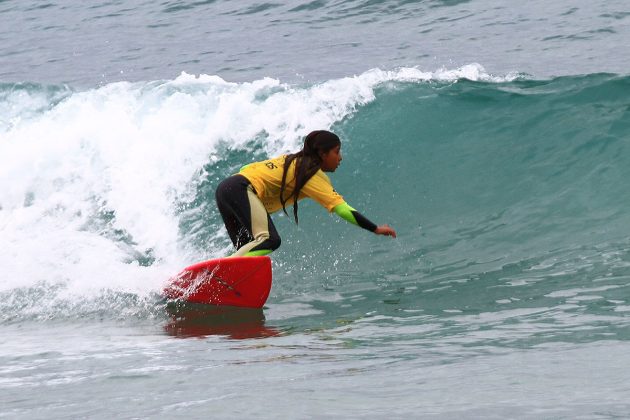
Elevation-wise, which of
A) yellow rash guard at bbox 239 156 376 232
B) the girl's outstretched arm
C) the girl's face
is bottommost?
the girl's outstretched arm

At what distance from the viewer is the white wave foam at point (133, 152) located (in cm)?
927

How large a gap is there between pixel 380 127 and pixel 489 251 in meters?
2.97

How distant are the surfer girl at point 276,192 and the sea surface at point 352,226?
0.57 meters

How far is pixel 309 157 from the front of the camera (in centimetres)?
679

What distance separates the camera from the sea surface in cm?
427

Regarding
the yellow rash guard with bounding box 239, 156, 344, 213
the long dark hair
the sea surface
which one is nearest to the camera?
the sea surface

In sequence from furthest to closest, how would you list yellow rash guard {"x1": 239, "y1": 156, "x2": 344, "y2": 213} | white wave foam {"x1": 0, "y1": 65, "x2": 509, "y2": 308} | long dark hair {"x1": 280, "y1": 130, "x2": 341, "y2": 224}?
1. white wave foam {"x1": 0, "y1": 65, "x2": 509, "y2": 308}
2. yellow rash guard {"x1": 239, "y1": 156, "x2": 344, "y2": 213}
3. long dark hair {"x1": 280, "y1": 130, "x2": 341, "y2": 224}

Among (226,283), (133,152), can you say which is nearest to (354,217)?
(226,283)

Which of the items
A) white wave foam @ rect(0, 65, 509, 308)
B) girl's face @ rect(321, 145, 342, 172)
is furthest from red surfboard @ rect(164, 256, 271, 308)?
white wave foam @ rect(0, 65, 509, 308)

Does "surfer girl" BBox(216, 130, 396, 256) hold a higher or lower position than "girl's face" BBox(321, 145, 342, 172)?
lower

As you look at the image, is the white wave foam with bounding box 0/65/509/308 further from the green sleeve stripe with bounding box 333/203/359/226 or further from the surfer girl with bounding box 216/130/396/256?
the green sleeve stripe with bounding box 333/203/359/226

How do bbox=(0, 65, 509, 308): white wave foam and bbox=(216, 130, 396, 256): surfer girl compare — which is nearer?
bbox=(216, 130, 396, 256): surfer girl

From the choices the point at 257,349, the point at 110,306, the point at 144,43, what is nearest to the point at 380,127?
the point at 110,306

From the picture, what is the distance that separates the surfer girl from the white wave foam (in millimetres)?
1891
